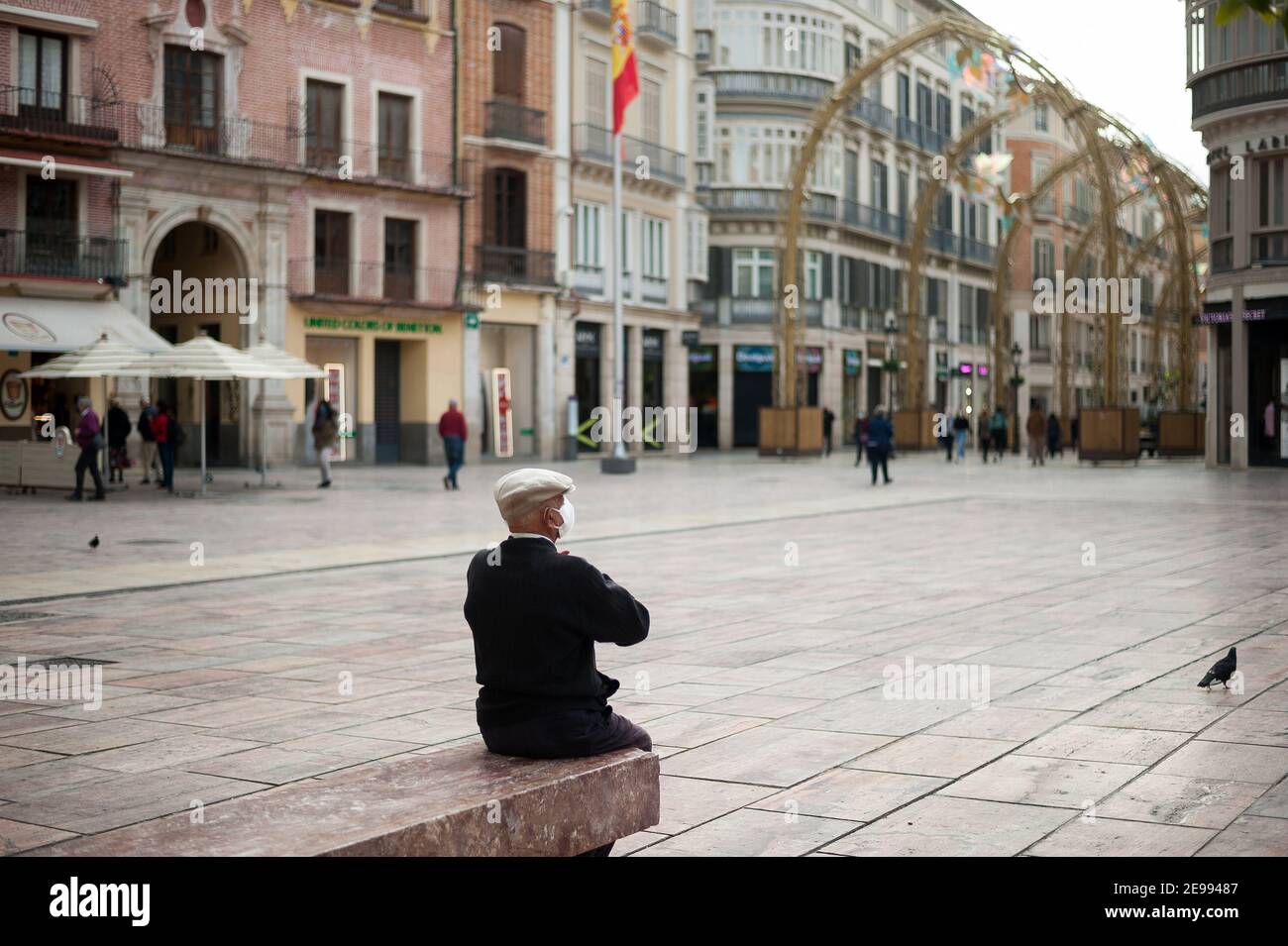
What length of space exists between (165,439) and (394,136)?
15.8m

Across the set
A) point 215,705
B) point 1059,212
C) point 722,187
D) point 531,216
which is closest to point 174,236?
point 531,216

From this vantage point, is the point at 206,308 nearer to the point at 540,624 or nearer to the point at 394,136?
the point at 394,136

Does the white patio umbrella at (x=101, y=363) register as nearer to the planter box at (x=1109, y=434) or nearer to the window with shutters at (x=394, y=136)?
the window with shutters at (x=394, y=136)

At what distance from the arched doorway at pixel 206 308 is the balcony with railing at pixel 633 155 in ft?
39.4

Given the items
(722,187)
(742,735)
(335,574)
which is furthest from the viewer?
(722,187)

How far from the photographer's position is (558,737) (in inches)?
193

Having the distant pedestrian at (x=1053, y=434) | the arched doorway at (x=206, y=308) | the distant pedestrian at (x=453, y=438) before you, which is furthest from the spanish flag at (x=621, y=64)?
the distant pedestrian at (x=1053, y=434)

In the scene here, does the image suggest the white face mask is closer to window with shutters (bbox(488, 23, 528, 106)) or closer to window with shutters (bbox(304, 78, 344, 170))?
window with shutters (bbox(304, 78, 344, 170))

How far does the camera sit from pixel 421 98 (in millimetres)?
40875

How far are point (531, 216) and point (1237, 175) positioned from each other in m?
19.0

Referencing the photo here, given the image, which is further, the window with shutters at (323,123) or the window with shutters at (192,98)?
the window with shutters at (323,123)

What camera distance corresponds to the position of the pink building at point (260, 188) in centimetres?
3238

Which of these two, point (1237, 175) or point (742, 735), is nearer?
point (742, 735)
